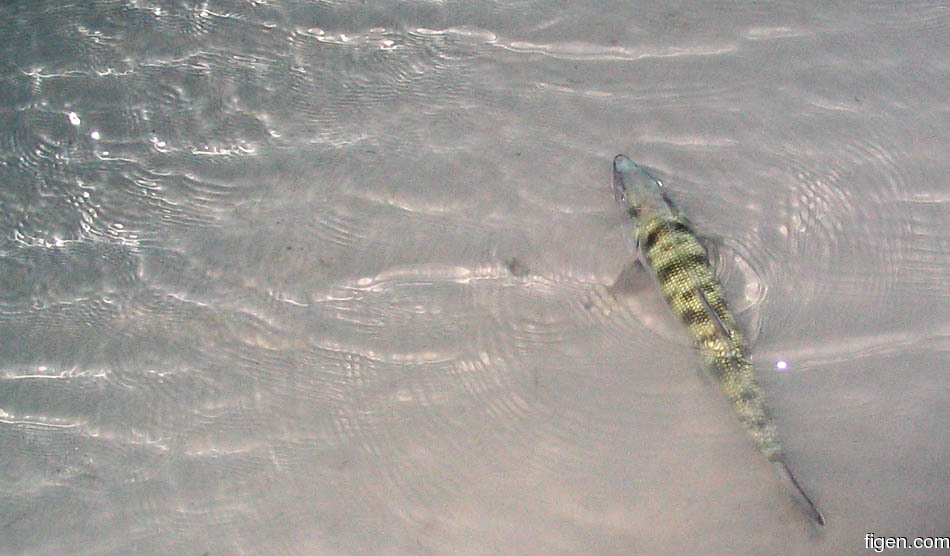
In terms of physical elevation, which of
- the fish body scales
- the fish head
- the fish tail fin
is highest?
the fish head

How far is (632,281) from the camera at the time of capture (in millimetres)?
3863

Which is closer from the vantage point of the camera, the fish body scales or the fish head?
the fish body scales

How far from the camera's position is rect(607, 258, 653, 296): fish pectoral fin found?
3.85 m

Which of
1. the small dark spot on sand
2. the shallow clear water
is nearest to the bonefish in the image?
the shallow clear water

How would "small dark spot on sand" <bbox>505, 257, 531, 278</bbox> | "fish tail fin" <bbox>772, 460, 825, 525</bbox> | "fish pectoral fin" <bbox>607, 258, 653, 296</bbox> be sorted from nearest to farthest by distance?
"fish tail fin" <bbox>772, 460, 825, 525</bbox>, "fish pectoral fin" <bbox>607, 258, 653, 296</bbox>, "small dark spot on sand" <bbox>505, 257, 531, 278</bbox>

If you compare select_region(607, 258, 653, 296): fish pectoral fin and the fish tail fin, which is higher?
select_region(607, 258, 653, 296): fish pectoral fin

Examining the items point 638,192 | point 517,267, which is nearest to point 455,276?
point 517,267

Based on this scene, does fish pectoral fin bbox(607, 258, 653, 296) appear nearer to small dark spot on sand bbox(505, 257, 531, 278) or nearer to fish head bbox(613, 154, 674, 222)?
fish head bbox(613, 154, 674, 222)

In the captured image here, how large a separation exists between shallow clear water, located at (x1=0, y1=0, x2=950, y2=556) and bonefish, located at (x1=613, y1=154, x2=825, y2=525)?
0.14m

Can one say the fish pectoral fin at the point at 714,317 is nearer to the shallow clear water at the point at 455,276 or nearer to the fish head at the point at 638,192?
the shallow clear water at the point at 455,276

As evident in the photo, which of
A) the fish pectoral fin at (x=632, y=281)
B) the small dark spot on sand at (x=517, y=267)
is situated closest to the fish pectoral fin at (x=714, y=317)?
the fish pectoral fin at (x=632, y=281)

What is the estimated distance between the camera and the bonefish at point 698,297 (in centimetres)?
331

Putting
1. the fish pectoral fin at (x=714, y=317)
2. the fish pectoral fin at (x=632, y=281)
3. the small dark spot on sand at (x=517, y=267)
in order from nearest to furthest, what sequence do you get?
the fish pectoral fin at (x=714, y=317), the fish pectoral fin at (x=632, y=281), the small dark spot on sand at (x=517, y=267)

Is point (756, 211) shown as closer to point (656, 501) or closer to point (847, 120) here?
point (847, 120)
